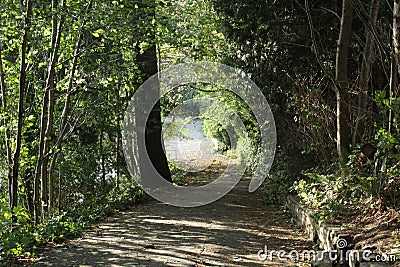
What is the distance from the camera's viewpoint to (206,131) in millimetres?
25641

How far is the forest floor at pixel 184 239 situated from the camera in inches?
231

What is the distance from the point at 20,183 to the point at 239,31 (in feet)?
18.4

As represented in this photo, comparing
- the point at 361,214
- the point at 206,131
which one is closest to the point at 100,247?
the point at 361,214

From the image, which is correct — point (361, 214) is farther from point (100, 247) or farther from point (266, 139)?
point (266, 139)

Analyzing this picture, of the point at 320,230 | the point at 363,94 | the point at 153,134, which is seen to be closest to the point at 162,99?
the point at 153,134

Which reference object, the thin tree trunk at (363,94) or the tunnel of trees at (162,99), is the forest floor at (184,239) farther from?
the thin tree trunk at (363,94)
